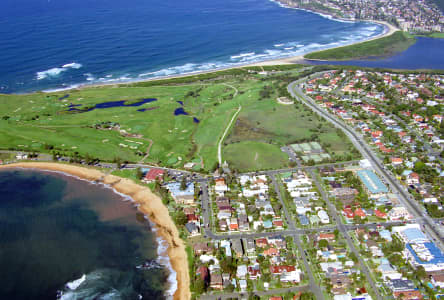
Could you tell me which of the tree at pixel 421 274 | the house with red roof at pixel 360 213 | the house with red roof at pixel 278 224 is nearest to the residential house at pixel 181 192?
the house with red roof at pixel 278 224

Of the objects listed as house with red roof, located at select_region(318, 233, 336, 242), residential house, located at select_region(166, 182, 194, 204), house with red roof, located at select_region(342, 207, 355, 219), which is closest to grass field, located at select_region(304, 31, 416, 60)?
house with red roof, located at select_region(342, 207, 355, 219)

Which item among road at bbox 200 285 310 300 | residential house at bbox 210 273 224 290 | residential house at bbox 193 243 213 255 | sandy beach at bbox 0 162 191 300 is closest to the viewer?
road at bbox 200 285 310 300

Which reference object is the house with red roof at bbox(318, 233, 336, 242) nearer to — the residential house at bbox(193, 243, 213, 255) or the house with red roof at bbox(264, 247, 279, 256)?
the house with red roof at bbox(264, 247, 279, 256)

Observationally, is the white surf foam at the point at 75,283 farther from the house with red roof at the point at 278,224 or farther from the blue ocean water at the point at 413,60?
the blue ocean water at the point at 413,60

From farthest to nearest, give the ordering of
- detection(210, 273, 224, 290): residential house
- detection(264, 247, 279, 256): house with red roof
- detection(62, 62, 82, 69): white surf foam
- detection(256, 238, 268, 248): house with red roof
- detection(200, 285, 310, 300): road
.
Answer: detection(62, 62, 82, 69): white surf foam
detection(256, 238, 268, 248): house with red roof
detection(264, 247, 279, 256): house with red roof
detection(210, 273, 224, 290): residential house
detection(200, 285, 310, 300): road

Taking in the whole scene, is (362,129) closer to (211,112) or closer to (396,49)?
(211,112)

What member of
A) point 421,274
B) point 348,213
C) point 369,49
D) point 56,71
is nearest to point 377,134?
point 348,213

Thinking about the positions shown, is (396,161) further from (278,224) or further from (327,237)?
(278,224)
